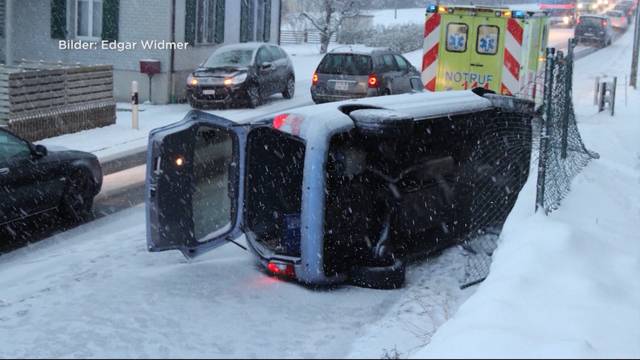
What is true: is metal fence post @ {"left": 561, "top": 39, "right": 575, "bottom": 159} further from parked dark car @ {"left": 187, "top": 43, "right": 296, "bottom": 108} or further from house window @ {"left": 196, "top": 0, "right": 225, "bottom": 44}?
house window @ {"left": 196, "top": 0, "right": 225, "bottom": 44}

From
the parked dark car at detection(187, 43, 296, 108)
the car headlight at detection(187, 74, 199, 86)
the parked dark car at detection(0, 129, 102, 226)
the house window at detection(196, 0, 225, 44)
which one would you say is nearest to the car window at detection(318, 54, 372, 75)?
the parked dark car at detection(187, 43, 296, 108)

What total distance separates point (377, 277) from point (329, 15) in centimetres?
4002

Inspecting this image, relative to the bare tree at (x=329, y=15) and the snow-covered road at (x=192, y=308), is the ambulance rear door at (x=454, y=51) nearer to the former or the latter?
the snow-covered road at (x=192, y=308)

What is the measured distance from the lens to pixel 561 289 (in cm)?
705

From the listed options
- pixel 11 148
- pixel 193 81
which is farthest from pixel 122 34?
pixel 11 148

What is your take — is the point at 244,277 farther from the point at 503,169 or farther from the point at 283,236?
the point at 503,169

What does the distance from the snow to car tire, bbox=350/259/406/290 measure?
1.11m

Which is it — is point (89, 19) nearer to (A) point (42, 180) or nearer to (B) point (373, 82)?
(B) point (373, 82)

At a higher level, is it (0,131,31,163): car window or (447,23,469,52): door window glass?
(447,23,469,52): door window glass

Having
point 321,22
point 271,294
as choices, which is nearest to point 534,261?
point 271,294

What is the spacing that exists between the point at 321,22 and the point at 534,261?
4256 centimetres

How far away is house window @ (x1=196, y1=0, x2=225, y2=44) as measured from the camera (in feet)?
88.2

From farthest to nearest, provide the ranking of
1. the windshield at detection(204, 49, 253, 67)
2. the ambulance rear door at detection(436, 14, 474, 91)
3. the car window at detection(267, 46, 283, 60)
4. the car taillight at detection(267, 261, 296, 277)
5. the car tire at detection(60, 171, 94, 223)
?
1. the car window at detection(267, 46, 283, 60)
2. the windshield at detection(204, 49, 253, 67)
3. the ambulance rear door at detection(436, 14, 474, 91)
4. the car tire at detection(60, 171, 94, 223)
5. the car taillight at detection(267, 261, 296, 277)

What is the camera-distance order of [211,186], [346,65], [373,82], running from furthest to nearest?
[346,65], [373,82], [211,186]
